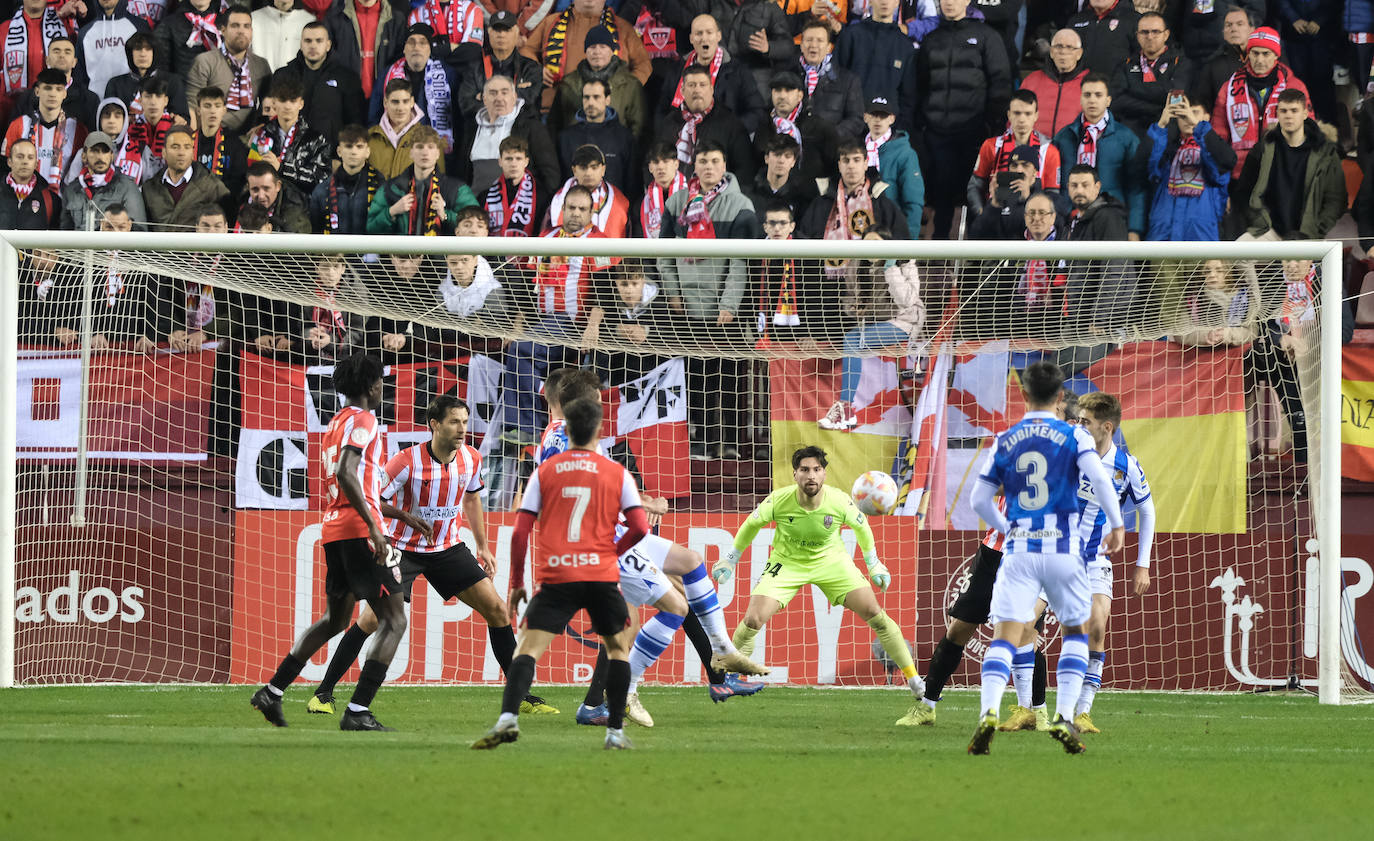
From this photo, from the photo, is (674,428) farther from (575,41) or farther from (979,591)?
(979,591)

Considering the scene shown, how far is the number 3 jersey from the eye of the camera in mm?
7461

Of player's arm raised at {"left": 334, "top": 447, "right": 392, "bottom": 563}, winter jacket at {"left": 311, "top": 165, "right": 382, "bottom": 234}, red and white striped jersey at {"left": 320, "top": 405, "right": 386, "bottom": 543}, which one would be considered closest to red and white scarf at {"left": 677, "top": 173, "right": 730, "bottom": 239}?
winter jacket at {"left": 311, "top": 165, "right": 382, "bottom": 234}

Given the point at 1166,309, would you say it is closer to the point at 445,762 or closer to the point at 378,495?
the point at 378,495

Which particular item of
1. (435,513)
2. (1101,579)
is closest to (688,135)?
(435,513)

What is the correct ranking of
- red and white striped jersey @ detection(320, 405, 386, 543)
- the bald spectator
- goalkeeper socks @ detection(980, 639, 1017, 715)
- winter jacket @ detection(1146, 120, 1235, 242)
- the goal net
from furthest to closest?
the bald spectator
winter jacket @ detection(1146, 120, 1235, 242)
the goal net
red and white striped jersey @ detection(320, 405, 386, 543)
goalkeeper socks @ detection(980, 639, 1017, 715)

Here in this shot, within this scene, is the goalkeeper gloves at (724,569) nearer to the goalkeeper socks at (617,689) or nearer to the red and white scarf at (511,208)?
the goalkeeper socks at (617,689)

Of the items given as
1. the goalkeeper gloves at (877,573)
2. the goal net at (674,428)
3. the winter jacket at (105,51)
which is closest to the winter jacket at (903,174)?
the goal net at (674,428)

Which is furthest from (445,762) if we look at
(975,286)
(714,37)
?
(714,37)

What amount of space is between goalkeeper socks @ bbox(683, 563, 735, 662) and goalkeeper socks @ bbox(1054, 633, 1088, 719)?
78.6 inches

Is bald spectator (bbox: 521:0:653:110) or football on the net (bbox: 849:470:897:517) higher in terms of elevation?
bald spectator (bbox: 521:0:653:110)

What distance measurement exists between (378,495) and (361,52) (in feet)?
25.3

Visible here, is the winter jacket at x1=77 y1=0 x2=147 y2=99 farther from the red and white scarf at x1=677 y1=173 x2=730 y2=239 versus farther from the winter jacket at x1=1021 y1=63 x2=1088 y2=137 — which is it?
the winter jacket at x1=1021 y1=63 x2=1088 y2=137

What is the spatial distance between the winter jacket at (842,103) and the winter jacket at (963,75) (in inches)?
27.0

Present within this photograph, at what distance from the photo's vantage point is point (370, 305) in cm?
1282
